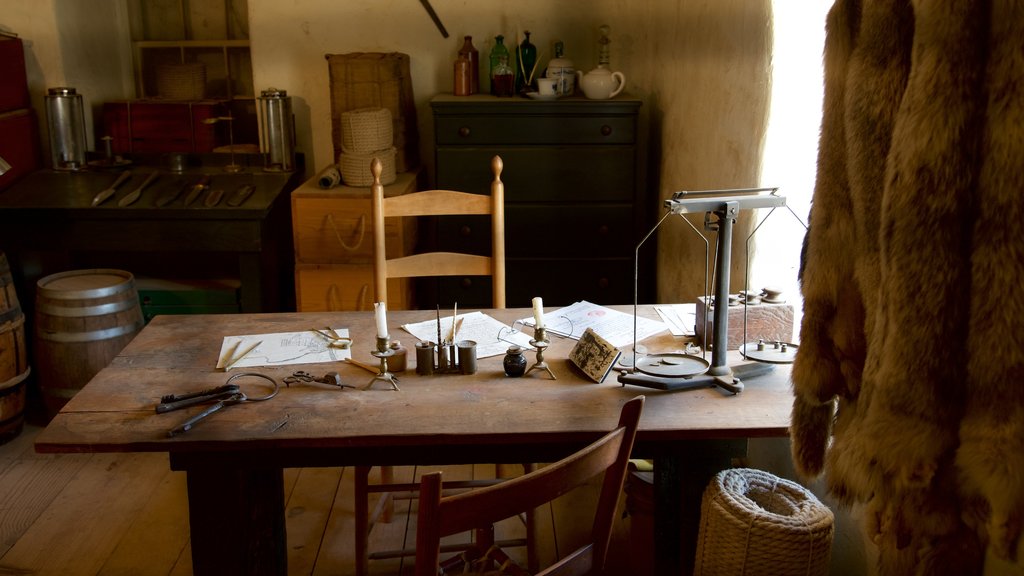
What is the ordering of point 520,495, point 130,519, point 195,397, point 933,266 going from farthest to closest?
point 130,519 < point 195,397 < point 520,495 < point 933,266

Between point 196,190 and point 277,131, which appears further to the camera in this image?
point 277,131

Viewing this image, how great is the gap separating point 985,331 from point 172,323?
1913 mm

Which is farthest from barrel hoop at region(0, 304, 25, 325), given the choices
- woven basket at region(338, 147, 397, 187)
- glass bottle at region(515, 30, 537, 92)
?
glass bottle at region(515, 30, 537, 92)

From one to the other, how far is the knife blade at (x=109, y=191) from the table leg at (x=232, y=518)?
2.15 meters

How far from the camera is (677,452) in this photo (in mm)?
1846

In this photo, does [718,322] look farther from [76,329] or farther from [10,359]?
[10,359]

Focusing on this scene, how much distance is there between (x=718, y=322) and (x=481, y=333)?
61 cm

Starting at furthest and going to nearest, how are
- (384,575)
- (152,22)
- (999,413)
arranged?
1. (152,22)
2. (384,575)
3. (999,413)

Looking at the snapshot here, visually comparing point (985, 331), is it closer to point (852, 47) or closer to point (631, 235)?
point (852, 47)

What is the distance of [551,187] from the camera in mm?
3824

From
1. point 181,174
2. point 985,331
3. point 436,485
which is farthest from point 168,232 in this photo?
point 985,331

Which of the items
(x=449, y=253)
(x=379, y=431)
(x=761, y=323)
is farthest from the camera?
(x=449, y=253)

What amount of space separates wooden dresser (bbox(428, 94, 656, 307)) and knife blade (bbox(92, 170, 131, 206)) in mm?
1284

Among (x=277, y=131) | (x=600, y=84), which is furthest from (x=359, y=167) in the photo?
(x=600, y=84)
